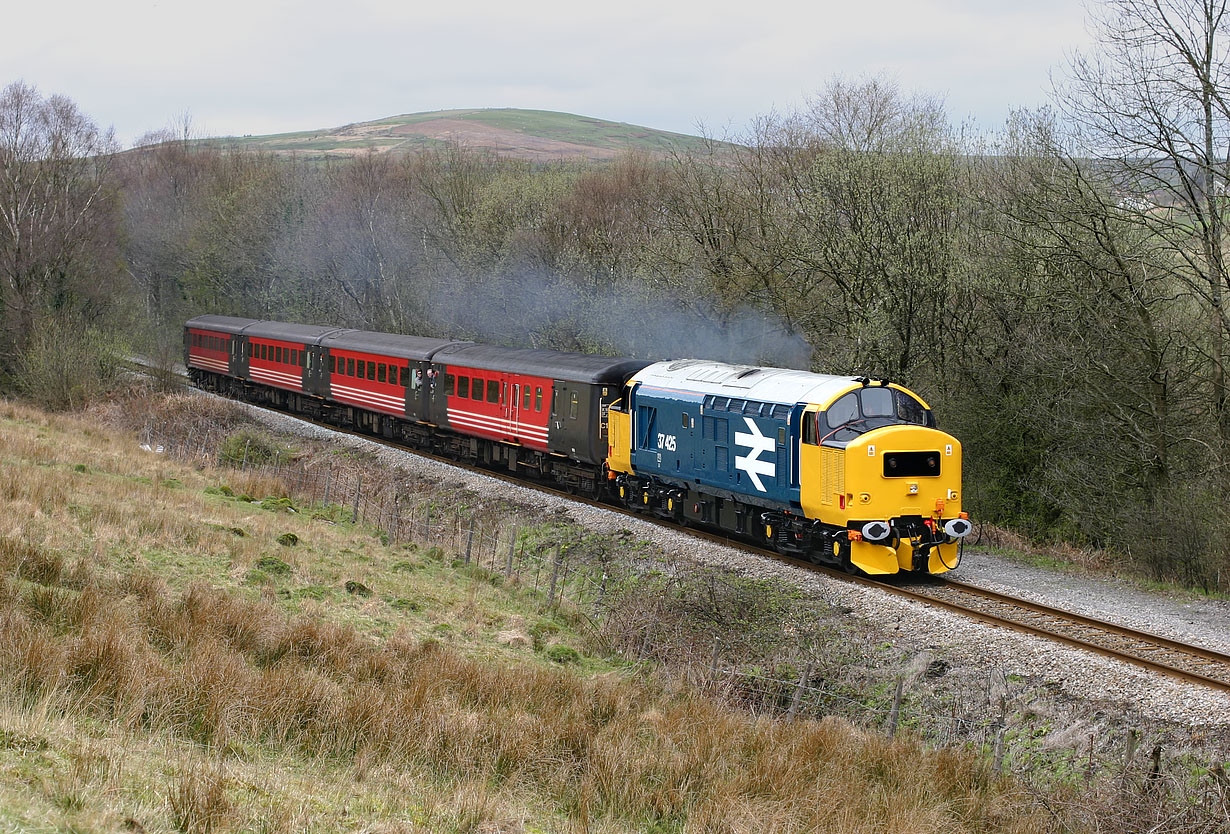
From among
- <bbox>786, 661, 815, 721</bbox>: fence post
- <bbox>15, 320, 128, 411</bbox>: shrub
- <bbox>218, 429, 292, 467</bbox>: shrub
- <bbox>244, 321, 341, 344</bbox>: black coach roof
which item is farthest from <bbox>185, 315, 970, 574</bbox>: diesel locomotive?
<bbox>15, 320, 128, 411</bbox>: shrub

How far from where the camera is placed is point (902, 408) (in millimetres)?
17328

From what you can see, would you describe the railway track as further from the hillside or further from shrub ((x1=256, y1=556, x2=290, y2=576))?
the hillside

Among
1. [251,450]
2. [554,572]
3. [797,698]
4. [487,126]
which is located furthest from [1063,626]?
[487,126]

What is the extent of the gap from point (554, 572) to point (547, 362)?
36.8 feet

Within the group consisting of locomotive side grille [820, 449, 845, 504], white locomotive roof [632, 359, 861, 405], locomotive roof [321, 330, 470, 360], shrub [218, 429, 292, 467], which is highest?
locomotive roof [321, 330, 470, 360]

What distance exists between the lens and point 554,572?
15125 mm

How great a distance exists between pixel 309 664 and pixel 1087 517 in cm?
1804

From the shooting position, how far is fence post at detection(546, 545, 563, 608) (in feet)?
51.6

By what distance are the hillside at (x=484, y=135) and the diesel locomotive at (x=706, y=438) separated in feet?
370

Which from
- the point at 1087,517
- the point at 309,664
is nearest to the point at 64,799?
the point at 309,664

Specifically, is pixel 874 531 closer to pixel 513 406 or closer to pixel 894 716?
pixel 894 716

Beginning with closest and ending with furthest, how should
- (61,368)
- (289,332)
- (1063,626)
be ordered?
(1063,626) < (61,368) < (289,332)

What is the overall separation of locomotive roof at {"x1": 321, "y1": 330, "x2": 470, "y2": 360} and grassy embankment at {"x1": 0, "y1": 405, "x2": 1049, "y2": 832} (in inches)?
679

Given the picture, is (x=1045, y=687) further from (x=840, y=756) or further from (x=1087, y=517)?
(x=1087, y=517)
